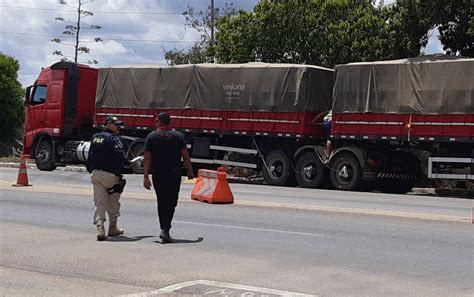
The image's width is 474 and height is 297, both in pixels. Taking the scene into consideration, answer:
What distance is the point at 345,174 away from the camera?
21.6 metres

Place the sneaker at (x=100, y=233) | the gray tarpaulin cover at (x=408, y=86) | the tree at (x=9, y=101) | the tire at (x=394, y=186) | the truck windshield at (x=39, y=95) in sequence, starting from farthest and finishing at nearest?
1. the tree at (x=9, y=101)
2. the truck windshield at (x=39, y=95)
3. the tire at (x=394, y=186)
4. the gray tarpaulin cover at (x=408, y=86)
5. the sneaker at (x=100, y=233)

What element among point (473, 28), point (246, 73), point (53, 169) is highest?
point (473, 28)

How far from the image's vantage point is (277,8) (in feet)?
101

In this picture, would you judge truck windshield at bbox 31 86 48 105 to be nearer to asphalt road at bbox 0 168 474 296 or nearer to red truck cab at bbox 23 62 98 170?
red truck cab at bbox 23 62 98 170

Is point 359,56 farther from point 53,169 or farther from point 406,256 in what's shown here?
point 406,256

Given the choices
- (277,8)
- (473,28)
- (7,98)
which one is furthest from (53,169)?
(7,98)

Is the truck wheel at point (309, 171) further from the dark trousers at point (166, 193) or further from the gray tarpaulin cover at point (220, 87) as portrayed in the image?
the dark trousers at point (166, 193)

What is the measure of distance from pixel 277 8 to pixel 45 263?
23587mm

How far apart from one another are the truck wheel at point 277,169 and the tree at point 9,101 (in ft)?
Answer: 137

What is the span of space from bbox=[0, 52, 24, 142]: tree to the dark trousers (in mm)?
52865

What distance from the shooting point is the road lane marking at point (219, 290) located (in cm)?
725

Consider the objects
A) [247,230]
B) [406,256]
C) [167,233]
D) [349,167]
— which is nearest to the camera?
[406,256]

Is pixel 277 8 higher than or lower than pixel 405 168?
higher

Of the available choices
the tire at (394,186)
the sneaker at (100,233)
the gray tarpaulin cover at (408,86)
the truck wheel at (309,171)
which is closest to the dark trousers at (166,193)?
the sneaker at (100,233)
